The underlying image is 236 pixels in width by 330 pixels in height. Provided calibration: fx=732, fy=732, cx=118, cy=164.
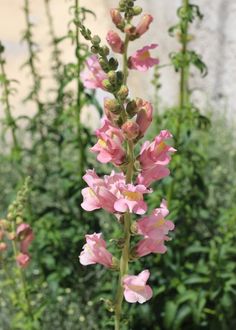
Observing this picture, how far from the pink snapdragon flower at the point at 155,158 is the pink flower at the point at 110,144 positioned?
68 millimetres

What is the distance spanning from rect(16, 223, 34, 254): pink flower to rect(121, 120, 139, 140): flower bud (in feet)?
3.93

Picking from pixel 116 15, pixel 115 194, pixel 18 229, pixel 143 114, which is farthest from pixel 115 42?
pixel 18 229

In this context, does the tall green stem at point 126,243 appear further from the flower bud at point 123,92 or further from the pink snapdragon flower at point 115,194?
the flower bud at point 123,92

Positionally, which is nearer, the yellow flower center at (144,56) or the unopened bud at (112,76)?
the unopened bud at (112,76)

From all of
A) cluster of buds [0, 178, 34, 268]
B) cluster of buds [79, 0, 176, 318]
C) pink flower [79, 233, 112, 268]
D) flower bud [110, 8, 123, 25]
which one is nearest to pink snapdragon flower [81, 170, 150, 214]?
cluster of buds [79, 0, 176, 318]

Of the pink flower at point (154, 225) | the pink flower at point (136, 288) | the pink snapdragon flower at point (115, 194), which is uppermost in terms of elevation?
the pink snapdragon flower at point (115, 194)


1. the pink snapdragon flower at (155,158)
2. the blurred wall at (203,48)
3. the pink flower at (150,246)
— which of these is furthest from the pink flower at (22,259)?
the blurred wall at (203,48)

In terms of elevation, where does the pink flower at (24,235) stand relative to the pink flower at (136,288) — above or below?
below

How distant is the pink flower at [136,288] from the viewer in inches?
83.1

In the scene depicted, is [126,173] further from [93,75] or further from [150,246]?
Answer: [93,75]

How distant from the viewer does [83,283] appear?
425 centimetres

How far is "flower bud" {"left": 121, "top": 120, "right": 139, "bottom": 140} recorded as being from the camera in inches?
78.0

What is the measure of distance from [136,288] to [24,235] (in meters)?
1.08

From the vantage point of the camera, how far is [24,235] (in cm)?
311
